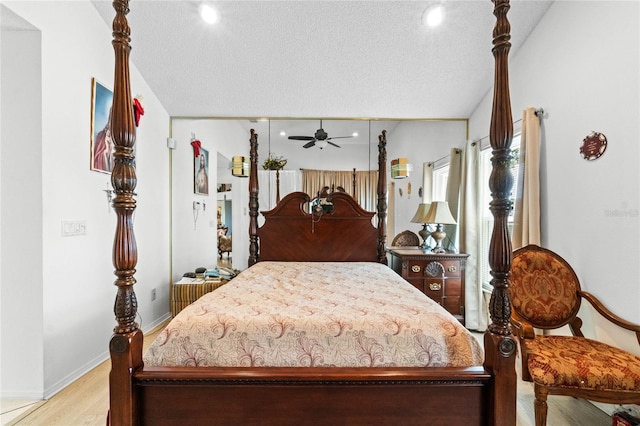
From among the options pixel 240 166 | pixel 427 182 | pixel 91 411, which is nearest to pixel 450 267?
pixel 427 182

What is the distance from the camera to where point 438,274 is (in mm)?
3572

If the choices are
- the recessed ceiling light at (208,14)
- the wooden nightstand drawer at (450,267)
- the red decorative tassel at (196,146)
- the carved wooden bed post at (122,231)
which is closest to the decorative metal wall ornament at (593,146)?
the wooden nightstand drawer at (450,267)

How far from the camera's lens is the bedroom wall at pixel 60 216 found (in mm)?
2215

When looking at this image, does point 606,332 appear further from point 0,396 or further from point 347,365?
point 0,396

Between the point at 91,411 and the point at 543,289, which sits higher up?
the point at 543,289

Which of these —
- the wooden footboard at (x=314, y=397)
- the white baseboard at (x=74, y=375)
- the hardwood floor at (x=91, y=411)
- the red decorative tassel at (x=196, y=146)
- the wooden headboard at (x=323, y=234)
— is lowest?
the hardwood floor at (x=91, y=411)

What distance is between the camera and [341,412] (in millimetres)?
1292

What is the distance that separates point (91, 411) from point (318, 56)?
3.30 meters

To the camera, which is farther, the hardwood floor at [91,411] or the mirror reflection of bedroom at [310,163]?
the mirror reflection of bedroom at [310,163]

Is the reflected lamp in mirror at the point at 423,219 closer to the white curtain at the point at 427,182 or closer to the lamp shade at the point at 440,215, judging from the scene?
the lamp shade at the point at 440,215

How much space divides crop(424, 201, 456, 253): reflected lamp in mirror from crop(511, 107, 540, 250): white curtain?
89cm

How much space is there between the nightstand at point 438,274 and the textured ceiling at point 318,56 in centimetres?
167

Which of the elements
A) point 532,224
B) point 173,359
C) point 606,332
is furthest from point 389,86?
point 173,359

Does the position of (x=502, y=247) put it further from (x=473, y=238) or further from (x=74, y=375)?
(x=74, y=375)
